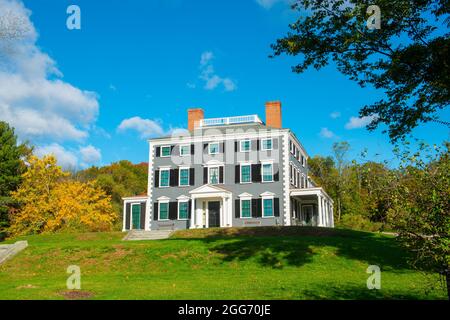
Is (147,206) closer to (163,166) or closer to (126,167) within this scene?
(163,166)

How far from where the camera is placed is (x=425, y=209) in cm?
775

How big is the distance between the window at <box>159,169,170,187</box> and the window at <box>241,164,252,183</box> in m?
6.25

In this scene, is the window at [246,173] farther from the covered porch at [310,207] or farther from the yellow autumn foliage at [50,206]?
the yellow autumn foliage at [50,206]

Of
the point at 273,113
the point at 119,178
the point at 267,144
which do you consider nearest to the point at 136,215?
the point at 267,144

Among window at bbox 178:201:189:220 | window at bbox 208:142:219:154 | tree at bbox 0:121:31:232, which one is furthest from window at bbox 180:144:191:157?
tree at bbox 0:121:31:232

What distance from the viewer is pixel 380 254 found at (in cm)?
1819

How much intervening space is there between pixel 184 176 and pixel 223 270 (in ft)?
66.2

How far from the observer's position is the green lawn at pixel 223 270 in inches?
450

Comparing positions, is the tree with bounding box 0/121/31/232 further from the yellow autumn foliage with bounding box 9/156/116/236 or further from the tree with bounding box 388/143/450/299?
the tree with bounding box 388/143/450/299

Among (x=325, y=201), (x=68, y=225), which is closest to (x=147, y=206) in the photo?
(x=68, y=225)

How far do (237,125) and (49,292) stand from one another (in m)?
26.9

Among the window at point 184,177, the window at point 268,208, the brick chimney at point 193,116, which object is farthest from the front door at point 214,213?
the brick chimney at point 193,116

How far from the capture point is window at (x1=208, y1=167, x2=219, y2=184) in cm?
3547

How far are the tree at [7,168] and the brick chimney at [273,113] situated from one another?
23046 mm
